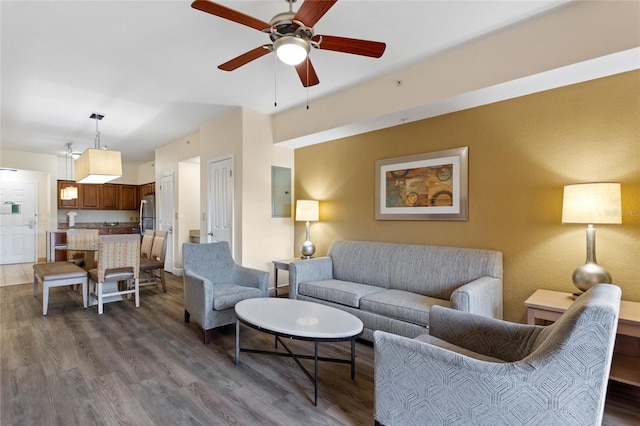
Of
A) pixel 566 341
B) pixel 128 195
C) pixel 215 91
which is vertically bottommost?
pixel 566 341

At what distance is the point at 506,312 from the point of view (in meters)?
2.93

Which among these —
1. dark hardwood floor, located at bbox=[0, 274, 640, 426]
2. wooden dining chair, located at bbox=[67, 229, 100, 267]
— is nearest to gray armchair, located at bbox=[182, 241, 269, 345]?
dark hardwood floor, located at bbox=[0, 274, 640, 426]

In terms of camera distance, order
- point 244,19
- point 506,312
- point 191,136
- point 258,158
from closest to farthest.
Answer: point 244,19
point 506,312
point 258,158
point 191,136

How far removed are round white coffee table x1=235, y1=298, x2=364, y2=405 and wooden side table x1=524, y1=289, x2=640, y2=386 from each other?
50.4 inches

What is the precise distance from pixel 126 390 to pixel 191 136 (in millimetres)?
4580

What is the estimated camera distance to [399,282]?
10.9ft

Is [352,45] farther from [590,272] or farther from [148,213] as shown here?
[148,213]

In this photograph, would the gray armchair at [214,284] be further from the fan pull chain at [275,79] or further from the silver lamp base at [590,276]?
the silver lamp base at [590,276]

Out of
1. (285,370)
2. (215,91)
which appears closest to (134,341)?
(285,370)

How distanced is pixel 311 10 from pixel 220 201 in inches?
143

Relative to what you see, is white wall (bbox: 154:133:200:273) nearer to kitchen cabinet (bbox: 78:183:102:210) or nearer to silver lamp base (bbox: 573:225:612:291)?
kitchen cabinet (bbox: 78:183:102:210)

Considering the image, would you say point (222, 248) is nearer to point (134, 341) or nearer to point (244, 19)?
point (134, 341)

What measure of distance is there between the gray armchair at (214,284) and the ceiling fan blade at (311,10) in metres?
2.33

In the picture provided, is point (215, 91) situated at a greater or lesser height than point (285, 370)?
greater
